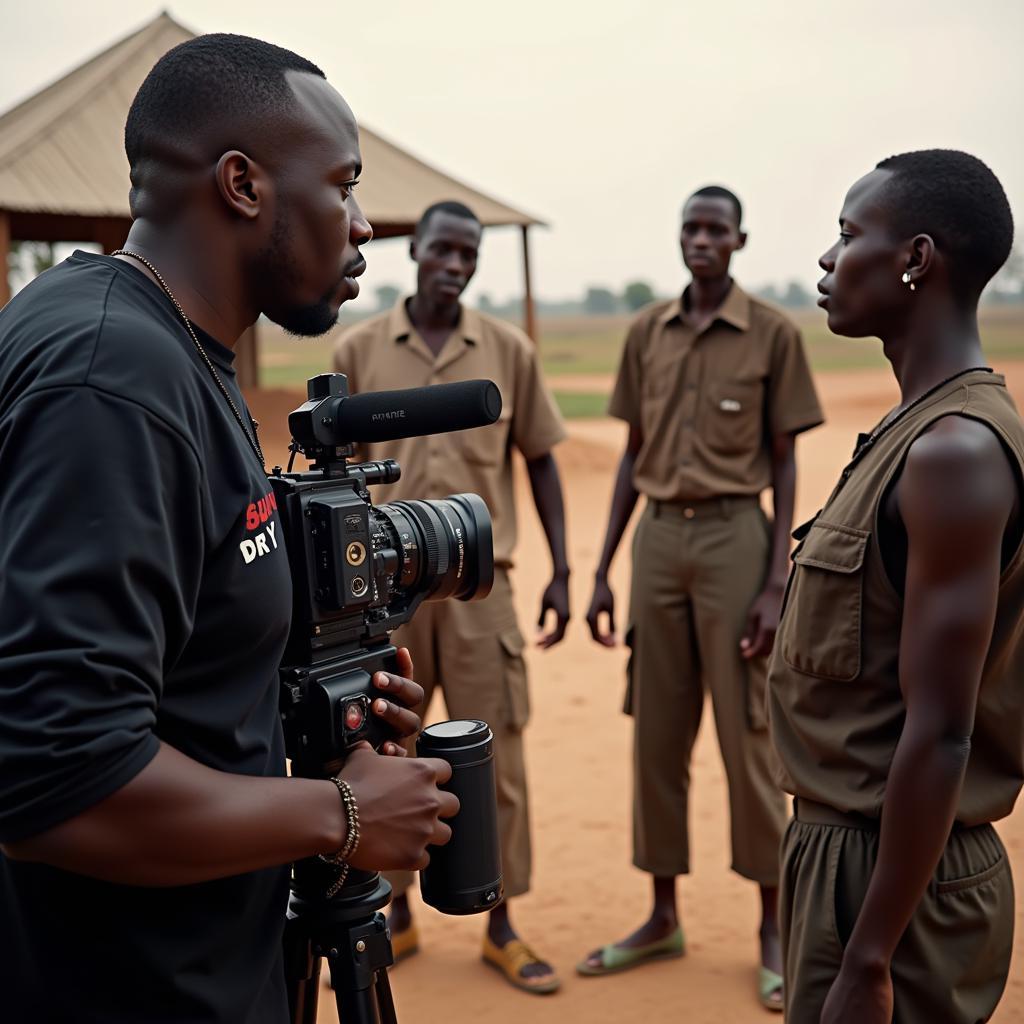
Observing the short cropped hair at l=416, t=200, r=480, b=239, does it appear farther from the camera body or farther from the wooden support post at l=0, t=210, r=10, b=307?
the wooden support post at l=0, t=210, r=10, b=307

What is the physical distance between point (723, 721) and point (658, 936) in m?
0.79

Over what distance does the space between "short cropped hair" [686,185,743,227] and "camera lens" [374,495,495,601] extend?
2662mm

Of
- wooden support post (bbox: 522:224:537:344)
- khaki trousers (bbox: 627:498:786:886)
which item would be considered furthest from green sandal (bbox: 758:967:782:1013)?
wooden support post (bbox: 522:224:537:344)

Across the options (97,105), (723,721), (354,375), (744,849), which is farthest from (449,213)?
(97,105)

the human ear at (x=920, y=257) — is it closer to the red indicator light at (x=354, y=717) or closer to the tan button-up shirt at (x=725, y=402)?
the red indicator light at (x=354, y=717)

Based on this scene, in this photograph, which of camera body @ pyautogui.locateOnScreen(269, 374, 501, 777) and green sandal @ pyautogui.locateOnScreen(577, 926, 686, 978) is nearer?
camera body @ pyautogui.locateOnScreen(269, 374, 501, 777)

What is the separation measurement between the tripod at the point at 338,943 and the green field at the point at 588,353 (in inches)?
1207

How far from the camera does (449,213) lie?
14.4 feet

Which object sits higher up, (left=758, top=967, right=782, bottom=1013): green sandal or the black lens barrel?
the black lens barrel

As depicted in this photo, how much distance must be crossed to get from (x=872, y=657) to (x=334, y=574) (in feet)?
3.30

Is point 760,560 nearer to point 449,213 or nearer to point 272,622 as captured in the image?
point 449,213

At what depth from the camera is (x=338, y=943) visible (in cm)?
190

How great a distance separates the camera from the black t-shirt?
1175mm

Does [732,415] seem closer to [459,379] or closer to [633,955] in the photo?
[459,379]
